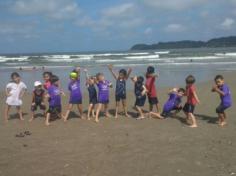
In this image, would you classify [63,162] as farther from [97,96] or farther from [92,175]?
[97,96]

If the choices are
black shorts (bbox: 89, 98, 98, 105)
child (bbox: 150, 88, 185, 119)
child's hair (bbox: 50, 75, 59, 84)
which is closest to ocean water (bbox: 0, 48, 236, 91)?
black shorts (bbox: 89, 98, 98, 105)

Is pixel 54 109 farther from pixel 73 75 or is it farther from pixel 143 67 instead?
pixel 143 67

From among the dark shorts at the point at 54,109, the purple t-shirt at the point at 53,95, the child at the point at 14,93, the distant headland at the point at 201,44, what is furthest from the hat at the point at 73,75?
the distant headland at the point at 201,44

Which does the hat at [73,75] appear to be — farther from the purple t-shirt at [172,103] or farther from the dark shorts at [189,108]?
the dark shorts at [189,108]

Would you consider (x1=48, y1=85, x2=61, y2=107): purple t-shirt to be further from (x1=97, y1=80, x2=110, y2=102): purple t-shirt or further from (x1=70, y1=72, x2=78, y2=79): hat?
(x1=97, y1=80, x2=110, y2=102): purple t-shirt

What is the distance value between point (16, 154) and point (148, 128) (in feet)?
11.1

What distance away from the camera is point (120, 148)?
284 inches

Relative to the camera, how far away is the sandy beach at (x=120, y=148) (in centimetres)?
602

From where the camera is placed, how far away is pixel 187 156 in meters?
6.59

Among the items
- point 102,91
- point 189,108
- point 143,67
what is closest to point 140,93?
point 102,91

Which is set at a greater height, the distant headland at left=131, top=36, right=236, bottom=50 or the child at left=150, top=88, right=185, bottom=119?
the distant headland at left=131, top=36, right=236, bottom=50

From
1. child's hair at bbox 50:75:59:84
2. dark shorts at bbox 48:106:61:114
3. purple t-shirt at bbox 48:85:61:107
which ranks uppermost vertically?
child's hair at bbox 50:75:59:84

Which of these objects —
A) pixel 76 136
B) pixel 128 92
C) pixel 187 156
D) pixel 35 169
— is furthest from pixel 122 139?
pixel 128 92

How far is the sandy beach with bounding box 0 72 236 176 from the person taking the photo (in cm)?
602
